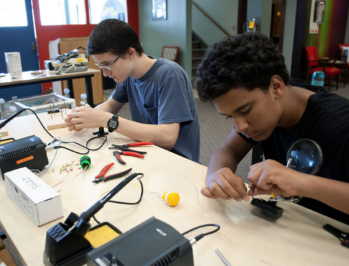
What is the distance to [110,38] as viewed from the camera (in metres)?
1.50

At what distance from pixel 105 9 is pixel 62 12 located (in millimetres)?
1090

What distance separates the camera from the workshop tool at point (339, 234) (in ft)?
2.43

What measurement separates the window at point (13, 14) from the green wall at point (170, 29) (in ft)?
8.88

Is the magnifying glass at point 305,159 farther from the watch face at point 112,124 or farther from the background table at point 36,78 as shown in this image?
the background table at point 36,78

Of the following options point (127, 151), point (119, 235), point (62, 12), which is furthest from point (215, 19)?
point (119, 235)

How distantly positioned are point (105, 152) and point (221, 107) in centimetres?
67

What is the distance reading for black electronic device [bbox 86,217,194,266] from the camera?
0.57 meters

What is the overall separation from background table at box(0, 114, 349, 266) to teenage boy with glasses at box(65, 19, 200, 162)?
9.9 inches

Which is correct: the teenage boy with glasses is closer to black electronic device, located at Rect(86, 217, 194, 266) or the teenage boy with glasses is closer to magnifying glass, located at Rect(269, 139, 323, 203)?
magnifying glass, located at Rect(269, 139, 323, 203)

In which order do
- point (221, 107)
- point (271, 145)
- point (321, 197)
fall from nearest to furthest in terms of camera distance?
point (321, 197)
point (221, 107)
point (271, 145)

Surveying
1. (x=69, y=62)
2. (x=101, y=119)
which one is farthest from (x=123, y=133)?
(x=69, y=62)

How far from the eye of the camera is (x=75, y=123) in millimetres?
1526

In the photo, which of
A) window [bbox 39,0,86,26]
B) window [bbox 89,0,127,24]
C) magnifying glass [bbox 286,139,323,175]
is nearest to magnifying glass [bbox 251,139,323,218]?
magnifying glass [bbox 286,139,323,175]

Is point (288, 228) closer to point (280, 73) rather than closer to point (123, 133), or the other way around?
point (280, 73)
